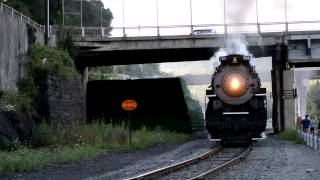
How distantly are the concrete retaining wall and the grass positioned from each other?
11.2ft

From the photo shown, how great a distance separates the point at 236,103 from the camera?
2644 centimetres

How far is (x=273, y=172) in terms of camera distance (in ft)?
50.4

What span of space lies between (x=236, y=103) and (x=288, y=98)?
20.7 m

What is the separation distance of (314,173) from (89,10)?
60.6 metres

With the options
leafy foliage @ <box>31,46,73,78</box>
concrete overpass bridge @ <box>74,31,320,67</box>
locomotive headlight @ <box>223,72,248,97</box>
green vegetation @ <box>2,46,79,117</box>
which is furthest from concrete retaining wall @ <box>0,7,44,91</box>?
locomotive headlight @ <box>223,72,248,97</box>

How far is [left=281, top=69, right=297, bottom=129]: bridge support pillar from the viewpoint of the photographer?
150 ft

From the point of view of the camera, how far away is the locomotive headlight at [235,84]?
26.3m

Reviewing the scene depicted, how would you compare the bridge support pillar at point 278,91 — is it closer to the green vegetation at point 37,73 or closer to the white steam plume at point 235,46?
the white steam plume at point 235,46

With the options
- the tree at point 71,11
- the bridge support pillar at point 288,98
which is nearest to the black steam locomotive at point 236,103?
the bridge support pillar at point 288,98

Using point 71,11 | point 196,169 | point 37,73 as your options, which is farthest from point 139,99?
point 196,169

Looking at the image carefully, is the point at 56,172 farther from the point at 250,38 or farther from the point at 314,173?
the point at 250,38

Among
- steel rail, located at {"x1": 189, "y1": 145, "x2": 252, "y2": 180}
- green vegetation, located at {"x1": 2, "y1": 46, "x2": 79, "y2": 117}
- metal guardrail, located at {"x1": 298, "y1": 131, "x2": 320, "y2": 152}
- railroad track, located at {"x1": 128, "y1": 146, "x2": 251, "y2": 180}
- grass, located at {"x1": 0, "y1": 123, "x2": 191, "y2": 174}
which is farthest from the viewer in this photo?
green vegetation, located at {"x1": 2, "y1": 46, "x2": 79, "y2": 117}

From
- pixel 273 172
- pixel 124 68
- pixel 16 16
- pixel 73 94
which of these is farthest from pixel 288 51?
pixel 124 68

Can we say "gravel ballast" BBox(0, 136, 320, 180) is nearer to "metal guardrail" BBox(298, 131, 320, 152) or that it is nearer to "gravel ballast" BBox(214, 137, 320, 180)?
"gravel ballast" BBox(214, 137, 320, 180)
